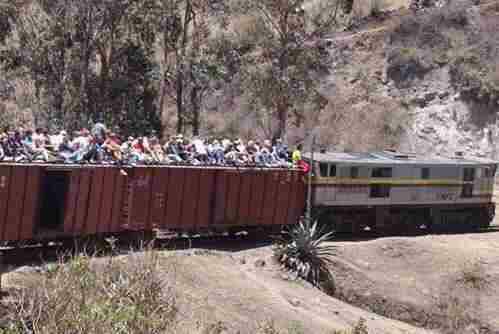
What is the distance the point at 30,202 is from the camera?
17688 mm

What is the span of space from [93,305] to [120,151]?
1243cm

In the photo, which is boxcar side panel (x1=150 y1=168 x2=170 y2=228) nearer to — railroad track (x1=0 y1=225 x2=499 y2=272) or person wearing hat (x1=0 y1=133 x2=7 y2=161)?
railroad track (x1=0 y1=225 x2=499 y2=272)

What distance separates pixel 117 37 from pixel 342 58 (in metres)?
18.7

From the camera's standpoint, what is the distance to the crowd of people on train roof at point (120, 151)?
709 inches

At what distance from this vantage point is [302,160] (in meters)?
25.3

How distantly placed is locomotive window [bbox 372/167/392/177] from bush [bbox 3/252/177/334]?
1818 centimetres

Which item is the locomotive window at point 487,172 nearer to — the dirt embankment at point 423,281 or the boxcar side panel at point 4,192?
the dirt embankment at point 423,281

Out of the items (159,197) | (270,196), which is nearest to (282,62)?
(270,196)

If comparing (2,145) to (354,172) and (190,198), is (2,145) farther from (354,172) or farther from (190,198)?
(354,172)

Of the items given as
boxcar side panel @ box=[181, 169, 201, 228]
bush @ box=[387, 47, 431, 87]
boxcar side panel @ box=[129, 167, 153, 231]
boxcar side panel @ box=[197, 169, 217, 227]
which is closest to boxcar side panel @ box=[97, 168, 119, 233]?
boxcar side panel @ box=[129, 167, 153, 231]

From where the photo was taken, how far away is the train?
18.2m

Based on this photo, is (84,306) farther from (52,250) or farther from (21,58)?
(21,58)

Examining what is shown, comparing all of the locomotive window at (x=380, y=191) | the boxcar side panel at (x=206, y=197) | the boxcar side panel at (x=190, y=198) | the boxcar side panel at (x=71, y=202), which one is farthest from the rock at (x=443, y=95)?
the boxcar side panel at (x=71, y=202)

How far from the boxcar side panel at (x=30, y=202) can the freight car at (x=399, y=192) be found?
11.3 meters
